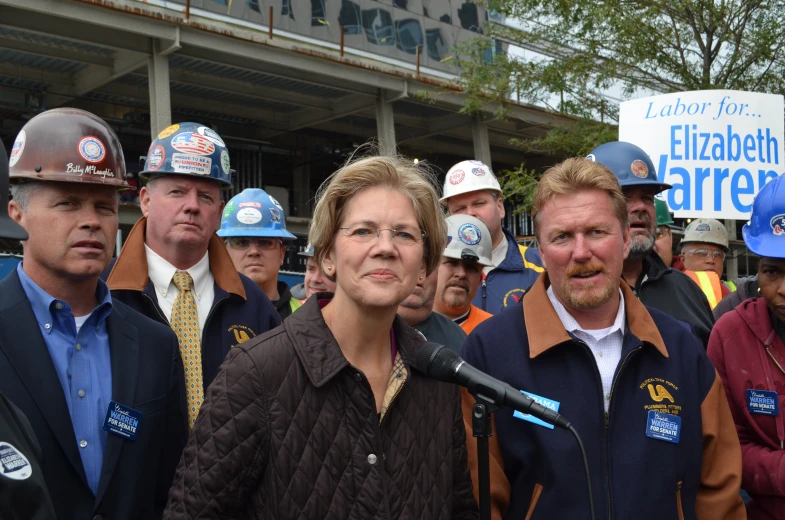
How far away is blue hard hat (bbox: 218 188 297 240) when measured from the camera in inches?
239

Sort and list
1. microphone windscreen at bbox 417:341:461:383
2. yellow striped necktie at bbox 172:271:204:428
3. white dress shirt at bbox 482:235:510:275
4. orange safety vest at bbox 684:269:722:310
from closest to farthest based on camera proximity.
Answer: microphone windscreen at bbox 417:341:461:383 < yellow striped necktie at bbox 172:271:204:428 < white dress shirt at bbox 482:235:510:275 < orange safety vest at bbox 684:269:722:310

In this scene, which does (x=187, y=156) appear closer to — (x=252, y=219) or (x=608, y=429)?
(x=252, y=219)

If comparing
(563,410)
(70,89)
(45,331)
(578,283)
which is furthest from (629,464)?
(70,89)

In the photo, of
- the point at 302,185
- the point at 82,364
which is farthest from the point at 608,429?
the point at 302,185

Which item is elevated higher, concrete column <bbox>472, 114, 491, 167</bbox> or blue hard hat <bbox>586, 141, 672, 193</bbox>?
concrete column <bbox>472, 114, 491, 167</bbox>

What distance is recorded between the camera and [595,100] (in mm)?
12953

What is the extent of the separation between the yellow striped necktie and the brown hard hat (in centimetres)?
85

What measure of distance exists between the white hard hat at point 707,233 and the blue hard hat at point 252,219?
183 inches

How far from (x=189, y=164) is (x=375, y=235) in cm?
162

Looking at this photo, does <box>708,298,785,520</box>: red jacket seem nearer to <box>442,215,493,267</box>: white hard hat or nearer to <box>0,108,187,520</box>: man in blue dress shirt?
<box>442,215,493,267</box>: white hard hat

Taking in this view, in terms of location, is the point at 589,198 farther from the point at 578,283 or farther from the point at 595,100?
the point at 595,100

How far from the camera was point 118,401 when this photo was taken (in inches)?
116

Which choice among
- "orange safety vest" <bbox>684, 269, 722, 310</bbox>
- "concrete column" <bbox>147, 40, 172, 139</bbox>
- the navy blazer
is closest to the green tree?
"orange safety vest" <bbox>684, 269, 722, 310</bbox>

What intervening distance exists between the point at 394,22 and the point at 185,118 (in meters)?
6.53
